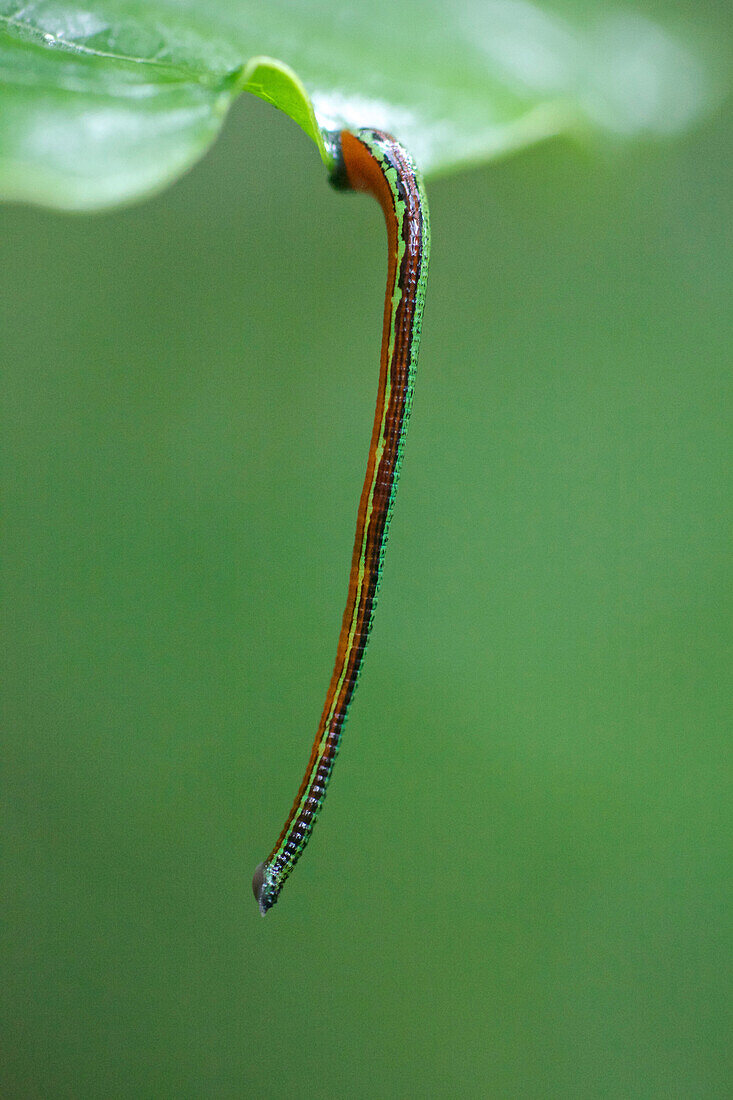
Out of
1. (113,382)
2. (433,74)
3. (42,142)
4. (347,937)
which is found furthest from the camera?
(347,937)

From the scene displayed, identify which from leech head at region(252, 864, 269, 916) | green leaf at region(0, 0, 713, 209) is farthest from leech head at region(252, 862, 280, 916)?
green leaf at region(0, 0, 713, 209)

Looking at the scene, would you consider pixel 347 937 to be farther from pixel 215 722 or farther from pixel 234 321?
pixel 234 321

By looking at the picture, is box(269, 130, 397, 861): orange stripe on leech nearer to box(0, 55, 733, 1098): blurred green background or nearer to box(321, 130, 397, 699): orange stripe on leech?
box(321, 130, 397, 699): orange stripe on leech

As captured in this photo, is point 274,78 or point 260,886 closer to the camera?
point 274,78

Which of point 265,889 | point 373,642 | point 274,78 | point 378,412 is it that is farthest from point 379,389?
point 373,642

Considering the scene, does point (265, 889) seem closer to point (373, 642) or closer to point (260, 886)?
point (260, 886)

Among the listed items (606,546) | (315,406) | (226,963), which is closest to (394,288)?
(315,406)

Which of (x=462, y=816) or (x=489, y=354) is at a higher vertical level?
(x=489, y=354)
